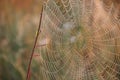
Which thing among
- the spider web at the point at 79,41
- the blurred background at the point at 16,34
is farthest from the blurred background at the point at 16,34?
the spider web at the point at 79,41

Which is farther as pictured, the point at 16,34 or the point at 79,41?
the point at 16,34

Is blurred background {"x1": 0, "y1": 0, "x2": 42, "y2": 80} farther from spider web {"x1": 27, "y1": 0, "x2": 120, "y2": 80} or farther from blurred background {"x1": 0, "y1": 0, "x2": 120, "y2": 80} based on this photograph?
spider web {"x1": 27, "y1": 0, "x2": 120, "y2": 80}

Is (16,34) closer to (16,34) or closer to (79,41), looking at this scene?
(16,34)

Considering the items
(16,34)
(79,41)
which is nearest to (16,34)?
(16,34)

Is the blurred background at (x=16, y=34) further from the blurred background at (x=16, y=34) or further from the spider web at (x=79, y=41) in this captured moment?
the spider web at (x=79, y=41)

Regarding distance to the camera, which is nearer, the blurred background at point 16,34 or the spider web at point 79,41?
the spider web at point 79,41

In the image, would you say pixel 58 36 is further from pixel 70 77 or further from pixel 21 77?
pixel 21 77
